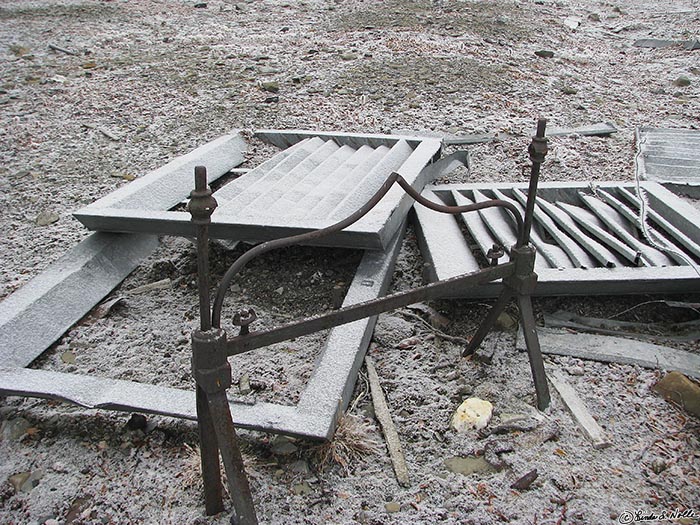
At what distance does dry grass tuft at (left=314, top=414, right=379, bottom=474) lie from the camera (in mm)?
1926

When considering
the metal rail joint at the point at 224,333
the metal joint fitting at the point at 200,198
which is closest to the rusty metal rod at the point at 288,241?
the metal rail joint at the point at 224,333

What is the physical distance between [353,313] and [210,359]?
0.41m

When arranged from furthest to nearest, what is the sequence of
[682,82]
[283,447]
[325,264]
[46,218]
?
[682,82]
[46,218]
[325,264]
[283,447]

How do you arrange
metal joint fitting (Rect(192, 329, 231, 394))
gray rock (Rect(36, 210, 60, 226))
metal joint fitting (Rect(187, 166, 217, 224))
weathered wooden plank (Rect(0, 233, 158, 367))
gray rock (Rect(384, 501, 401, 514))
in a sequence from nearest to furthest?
1. metal joint fitting (Rect(187, 166, 217, 224))
2. metal joint fitting (Rect(192, 329, 231, 394))
3. gray rock (Rect(384, 501, 401, 514))
4. weathered wooden plank (Rect(0, 233, 158, 367))
5. gray rock (Rect(36, 210, 60, 226))

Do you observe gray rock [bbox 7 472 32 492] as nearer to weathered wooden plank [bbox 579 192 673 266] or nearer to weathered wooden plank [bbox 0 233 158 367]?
weathered wooden plank [bbox 0 233 158 367]

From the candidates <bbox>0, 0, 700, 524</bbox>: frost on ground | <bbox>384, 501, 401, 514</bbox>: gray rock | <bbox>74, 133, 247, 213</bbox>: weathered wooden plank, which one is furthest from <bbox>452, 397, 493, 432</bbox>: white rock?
<bbox>74, 133, 247, 213</bbox>: weathered wooden plank

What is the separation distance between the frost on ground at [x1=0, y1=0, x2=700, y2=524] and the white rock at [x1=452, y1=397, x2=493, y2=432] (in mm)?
30

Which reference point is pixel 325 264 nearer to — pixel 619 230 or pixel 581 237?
pixel 581 237

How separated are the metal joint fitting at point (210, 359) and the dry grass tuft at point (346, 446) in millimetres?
537

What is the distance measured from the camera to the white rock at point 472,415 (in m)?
2.08

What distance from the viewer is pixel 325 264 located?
9.78ft

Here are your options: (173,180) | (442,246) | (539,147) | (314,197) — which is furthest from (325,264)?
(539,147)

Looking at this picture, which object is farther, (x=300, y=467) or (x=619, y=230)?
(x=619, y=230)

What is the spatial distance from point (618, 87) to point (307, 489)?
16.9 ft
